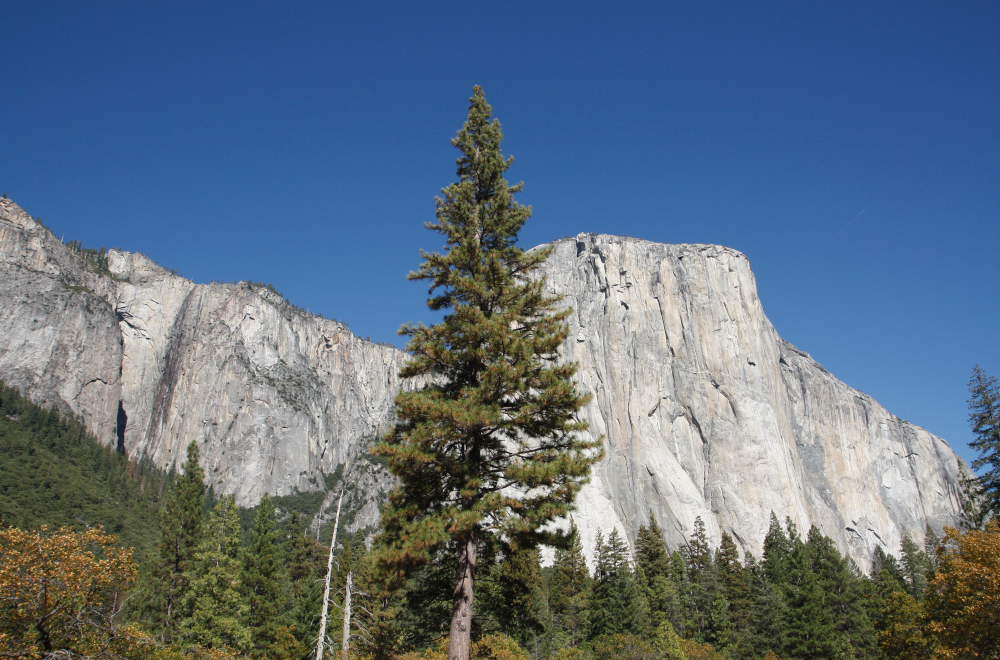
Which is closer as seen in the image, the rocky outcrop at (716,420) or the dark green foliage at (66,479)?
the dark green foliage at (66,479)

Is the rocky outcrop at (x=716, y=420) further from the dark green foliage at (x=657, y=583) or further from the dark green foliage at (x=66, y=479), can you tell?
the dark green foliage at (x=66, y=479)

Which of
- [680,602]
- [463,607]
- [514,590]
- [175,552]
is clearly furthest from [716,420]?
[463,607]

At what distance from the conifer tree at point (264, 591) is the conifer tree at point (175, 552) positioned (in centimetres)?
373

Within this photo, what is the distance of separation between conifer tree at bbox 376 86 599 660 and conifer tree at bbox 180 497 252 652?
84.1 feet

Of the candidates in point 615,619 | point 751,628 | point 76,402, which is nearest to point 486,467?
point 615,619

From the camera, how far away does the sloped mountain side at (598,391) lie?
375 feet

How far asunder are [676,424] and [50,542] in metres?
115

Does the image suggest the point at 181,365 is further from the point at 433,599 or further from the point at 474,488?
the point at 474,488

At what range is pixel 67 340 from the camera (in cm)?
15250

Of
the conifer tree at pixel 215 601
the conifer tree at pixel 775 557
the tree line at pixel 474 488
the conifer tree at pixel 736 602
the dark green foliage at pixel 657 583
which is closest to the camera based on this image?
the tree line at pixel 474 488

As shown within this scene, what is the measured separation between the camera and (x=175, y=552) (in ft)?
145

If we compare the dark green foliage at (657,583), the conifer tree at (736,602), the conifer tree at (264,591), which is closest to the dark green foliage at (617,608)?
→ the dark green foliage at (657,583)

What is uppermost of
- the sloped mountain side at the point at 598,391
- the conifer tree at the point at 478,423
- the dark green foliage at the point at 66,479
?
the sloped mountain side at the point at 598,391

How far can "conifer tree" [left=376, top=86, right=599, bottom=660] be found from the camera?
13516mm
